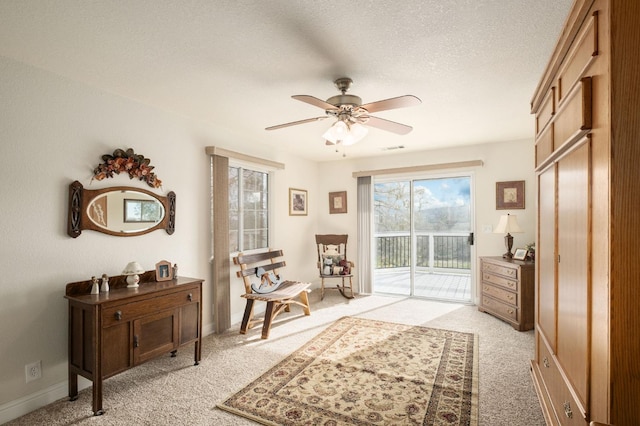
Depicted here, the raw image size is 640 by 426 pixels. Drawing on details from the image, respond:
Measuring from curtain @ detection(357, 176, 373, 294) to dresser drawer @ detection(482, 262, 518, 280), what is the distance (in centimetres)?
188

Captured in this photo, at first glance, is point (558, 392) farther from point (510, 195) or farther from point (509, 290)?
point (510, 195)

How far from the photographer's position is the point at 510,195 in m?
4.72

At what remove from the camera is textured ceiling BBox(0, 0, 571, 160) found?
1.75 meters

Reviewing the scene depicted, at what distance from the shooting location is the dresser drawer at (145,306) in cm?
234

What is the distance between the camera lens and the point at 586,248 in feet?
4.27

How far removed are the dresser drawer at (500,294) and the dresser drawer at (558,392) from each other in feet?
5.61

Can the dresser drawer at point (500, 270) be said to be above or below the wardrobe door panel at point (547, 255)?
below

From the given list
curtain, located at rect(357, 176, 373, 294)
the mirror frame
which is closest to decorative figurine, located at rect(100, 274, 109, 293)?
the mirror frame

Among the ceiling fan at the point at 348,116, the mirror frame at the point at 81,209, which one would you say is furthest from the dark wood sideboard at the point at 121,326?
the ceiling fan at the point at 348,116

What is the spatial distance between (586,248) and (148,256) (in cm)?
334

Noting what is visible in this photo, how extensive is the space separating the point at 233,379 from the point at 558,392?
226 cm

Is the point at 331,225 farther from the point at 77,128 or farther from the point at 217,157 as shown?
the point at 77,128

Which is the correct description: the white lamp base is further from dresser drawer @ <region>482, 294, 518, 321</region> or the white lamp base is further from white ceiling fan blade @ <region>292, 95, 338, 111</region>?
dresser drawer @ <region>482, 294, 518, 321</region>

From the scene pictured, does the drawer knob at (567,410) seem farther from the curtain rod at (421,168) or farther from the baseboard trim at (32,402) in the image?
the curtain rod at (421,168)
